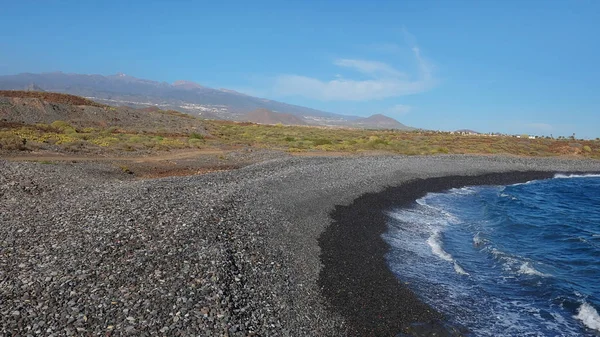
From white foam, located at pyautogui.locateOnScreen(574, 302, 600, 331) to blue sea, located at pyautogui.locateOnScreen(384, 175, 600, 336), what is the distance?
31 millimetres

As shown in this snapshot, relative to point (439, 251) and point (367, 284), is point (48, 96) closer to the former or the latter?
point (439, 251)

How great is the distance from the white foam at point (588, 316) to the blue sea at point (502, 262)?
0.10ft

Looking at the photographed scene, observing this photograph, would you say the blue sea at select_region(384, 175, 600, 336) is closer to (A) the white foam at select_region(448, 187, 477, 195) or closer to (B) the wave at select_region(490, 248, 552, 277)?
(B) the wave at select_region(490, 248, 552, 277)

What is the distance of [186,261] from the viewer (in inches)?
490

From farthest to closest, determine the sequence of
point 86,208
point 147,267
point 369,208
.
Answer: point 369,208
point 86,208
point 147,267

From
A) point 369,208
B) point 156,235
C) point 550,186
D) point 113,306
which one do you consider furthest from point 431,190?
point 113,306

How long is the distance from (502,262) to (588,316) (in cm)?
532

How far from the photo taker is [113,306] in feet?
31.6

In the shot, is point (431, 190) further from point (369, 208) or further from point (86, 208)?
point (86, 208)

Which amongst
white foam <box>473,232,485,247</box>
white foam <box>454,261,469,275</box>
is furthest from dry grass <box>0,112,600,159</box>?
white foam <box>454,261,469,275</box>

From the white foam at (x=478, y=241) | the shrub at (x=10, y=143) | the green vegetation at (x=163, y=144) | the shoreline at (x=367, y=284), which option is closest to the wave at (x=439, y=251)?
the white foam at (x=478, y=241)

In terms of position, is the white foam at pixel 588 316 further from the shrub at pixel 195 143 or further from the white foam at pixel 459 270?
the shrub at pixel 195 143

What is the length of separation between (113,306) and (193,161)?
32.0 m

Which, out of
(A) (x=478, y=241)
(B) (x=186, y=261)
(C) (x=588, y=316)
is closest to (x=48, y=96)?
(B) (x=186, y=261)
